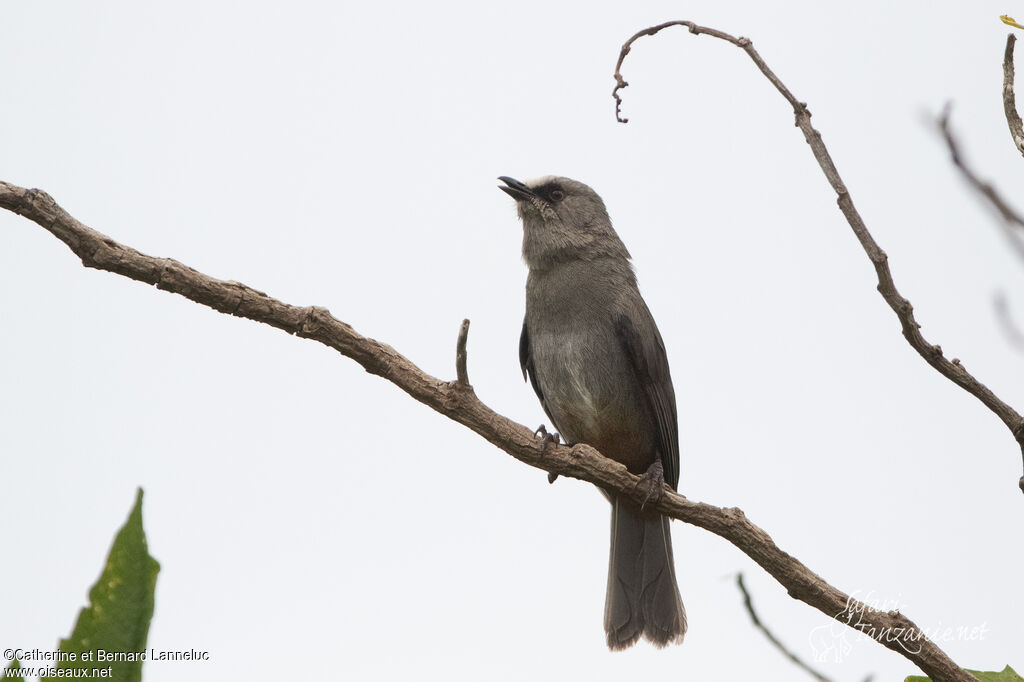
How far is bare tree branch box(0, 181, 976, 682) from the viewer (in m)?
2.99

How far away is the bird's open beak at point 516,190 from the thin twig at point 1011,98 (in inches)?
169

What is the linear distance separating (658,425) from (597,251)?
1110 mm

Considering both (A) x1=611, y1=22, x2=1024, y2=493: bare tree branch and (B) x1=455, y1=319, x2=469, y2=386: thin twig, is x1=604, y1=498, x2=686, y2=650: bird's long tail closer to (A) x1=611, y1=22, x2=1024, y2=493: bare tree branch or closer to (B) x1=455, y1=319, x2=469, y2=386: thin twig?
(B) x1=455, y1=319, x2=469, y2=386: thin twig

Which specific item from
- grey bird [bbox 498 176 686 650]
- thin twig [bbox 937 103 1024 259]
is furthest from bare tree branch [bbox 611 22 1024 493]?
grey bird [bbox 498 176 686 650]

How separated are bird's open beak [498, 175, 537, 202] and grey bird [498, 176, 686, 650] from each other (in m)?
0.30

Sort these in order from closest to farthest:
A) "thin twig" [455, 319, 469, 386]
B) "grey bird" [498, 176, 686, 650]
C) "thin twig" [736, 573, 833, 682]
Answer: "thin twig" [736, 573, 833, 682] < "thin twig" [455, 319, 469, 386] < "grey bird" [498, 176, 686, 650]

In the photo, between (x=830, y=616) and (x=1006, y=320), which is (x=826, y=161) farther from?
(x=830, y=616)

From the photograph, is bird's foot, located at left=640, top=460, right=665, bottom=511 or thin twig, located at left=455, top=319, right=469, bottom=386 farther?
bird's foot, located at left=640, top=460, right=665, bottom=511

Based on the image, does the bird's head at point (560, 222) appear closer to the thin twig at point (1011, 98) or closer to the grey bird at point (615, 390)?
the grey bird at point (615, 390)

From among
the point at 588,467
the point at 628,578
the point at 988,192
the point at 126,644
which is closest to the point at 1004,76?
the point at 988,192

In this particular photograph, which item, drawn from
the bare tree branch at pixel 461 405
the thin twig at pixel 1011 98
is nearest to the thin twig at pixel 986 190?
the thin twig at pixel 1011 98

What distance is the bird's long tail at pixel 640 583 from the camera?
5.70m

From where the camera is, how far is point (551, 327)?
5.75m

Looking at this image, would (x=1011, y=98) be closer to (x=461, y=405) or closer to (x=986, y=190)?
(x=986, y=190)
